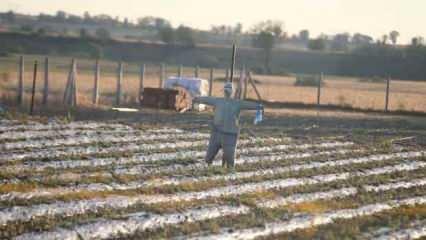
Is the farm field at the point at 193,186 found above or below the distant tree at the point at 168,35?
below

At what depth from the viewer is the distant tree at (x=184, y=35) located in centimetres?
8819

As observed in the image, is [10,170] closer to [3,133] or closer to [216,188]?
[216,188]

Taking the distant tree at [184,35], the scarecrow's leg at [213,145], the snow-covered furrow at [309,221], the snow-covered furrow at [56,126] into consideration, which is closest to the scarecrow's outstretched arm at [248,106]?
the scarecrow's leg at [213,145]

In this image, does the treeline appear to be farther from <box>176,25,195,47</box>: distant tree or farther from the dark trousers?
the dark trousers

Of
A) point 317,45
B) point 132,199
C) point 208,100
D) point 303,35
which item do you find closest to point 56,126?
point 208,100

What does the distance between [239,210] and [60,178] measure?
291 cm

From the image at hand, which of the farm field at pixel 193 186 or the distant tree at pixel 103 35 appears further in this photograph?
the distant tree at pixel 103 35

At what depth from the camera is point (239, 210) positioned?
10.2m

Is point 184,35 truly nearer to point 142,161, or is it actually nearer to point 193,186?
point 142,161

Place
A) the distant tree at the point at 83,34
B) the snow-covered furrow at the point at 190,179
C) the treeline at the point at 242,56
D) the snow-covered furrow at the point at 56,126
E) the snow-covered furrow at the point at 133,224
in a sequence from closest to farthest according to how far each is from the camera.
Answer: the snow-covered furrow at the point at 133,224 → the snow-covered furrow at the point at 190,179 → the snow-covered furrow at the point at 56,126 → the treeline at the point at 242,56 → the distant tree at the point at 83,34

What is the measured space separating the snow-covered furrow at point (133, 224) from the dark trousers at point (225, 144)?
2797 millimetres

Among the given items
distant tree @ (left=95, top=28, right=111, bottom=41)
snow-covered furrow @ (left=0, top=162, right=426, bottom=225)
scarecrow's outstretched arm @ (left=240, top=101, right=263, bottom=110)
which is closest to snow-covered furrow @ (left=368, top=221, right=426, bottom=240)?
snow-covered furrow @ (left=0, top=162, right=426, bottom=225)

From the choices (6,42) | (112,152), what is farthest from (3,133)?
(6,42)

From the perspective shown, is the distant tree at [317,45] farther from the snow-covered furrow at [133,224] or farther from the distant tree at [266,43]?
the snow-covered furrow at [133,224]
